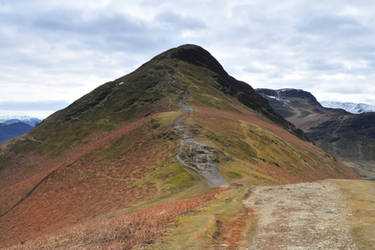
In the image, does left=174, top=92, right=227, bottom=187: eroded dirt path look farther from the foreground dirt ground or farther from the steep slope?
the foreground dirt ground

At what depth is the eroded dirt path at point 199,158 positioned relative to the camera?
150 feet

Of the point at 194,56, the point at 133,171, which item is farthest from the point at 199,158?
the point at 194,56

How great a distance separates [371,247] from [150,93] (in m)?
124

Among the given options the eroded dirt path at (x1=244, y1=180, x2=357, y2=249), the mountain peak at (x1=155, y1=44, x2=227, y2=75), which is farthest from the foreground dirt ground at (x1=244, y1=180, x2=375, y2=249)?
the mountain peak at (x1=155, y1=44, x2=227, y2=75)

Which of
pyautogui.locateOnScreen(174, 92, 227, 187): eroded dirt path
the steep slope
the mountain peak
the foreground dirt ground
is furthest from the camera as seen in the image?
the mountain peak

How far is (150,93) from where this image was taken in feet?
440

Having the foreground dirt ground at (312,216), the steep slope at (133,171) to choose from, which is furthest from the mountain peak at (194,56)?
the foreground dirt ground at (312,216)

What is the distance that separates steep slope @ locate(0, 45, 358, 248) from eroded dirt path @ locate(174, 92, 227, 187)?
19 cm

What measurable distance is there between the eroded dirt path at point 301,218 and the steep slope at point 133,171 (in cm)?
322

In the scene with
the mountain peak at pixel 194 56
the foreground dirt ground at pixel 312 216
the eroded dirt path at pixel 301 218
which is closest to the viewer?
the foreground dirt ground at pixel 312 216

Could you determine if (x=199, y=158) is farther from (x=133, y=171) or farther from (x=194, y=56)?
(x=194, y=56)

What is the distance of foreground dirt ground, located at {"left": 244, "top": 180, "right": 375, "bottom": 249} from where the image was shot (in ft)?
56.6

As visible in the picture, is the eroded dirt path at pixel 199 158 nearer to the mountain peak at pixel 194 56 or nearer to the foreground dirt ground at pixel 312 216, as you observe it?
the foreground dirt ground at pixel 312 216

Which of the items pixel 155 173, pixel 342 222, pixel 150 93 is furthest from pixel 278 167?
pixel 150 93
